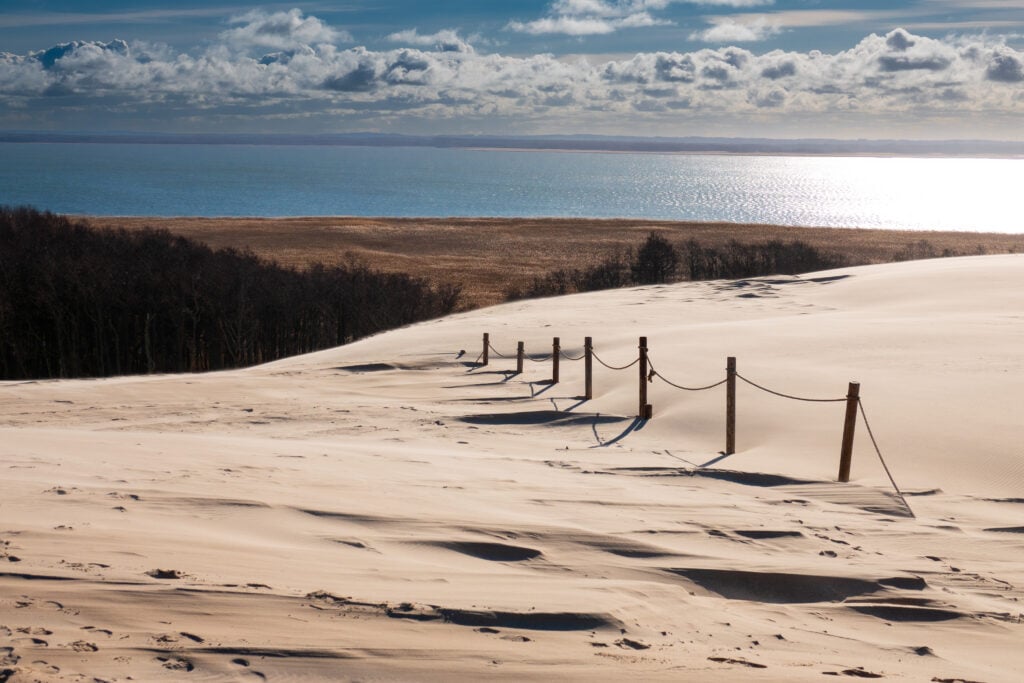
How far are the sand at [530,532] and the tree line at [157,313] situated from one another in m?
9.11

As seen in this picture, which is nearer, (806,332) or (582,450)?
(582,450)

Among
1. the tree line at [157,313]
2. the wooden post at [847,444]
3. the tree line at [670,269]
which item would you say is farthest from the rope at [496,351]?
the tree line at [670,269]

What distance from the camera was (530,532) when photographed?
6672 mm

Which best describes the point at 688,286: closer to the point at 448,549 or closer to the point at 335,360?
the point at 335,360

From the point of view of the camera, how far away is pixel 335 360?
65.1 ft

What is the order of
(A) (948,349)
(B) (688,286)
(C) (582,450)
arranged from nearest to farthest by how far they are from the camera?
(C) (582,450) < (A) (948,349) < (B) (688,286)

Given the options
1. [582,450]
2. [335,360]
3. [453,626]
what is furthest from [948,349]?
[453,626]

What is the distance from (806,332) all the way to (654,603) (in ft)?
43.5

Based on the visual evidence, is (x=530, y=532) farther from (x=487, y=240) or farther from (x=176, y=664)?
(x=487, y=240)

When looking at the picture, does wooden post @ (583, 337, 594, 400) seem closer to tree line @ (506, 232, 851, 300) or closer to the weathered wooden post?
the weathered wooden post

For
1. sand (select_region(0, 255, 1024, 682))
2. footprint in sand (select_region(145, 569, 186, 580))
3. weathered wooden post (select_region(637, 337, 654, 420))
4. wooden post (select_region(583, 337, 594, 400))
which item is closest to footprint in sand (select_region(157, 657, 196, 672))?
sand (select_region(0, 255, 1024, 682))

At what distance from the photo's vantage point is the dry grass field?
176 ft

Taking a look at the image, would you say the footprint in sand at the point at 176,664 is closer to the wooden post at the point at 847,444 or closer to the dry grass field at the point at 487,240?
the wooden post at the point at 847,444

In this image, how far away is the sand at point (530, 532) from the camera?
14.9 feet
